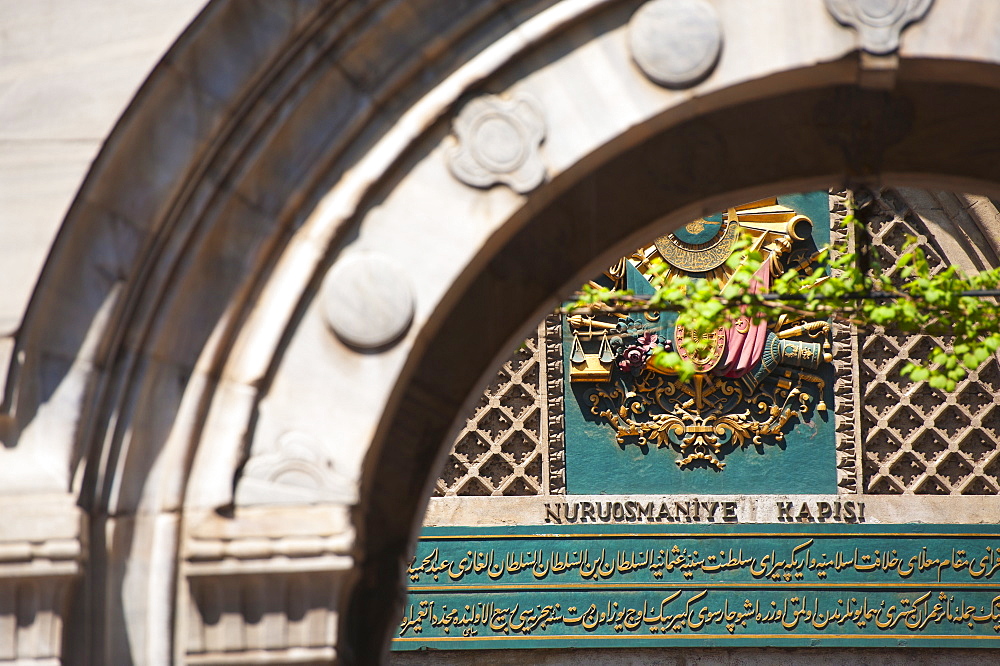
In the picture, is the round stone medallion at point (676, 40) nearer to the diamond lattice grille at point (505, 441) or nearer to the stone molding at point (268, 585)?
the stone molding at point (268, 585)

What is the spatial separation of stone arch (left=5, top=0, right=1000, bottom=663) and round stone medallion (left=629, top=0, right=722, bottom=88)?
43 millimetres

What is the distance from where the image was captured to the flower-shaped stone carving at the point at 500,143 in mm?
3479

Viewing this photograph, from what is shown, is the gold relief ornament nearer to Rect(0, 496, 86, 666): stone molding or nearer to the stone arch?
the stone arch

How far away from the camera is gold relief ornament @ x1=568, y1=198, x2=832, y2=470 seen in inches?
459

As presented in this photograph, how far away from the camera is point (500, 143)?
3.51 m

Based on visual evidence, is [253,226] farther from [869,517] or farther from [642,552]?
[869,517]

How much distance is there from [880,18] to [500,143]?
1.22 metres

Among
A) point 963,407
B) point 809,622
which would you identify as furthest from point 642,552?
point 963,407

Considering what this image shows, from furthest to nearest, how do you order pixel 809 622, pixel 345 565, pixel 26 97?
pixel 809 622 < pixel 26 97 < pixel 345 565

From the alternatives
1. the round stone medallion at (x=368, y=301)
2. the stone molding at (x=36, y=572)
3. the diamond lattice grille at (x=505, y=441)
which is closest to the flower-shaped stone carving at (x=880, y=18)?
the round stone medallion at (x=368, y=301)

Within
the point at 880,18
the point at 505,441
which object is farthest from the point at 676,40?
the point at 505,441

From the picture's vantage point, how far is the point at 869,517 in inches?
444

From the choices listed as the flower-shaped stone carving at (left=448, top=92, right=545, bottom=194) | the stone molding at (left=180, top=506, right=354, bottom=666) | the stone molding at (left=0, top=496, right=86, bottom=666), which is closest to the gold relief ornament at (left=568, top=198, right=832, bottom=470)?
the flower-shaped stone carving at (left=448, top=92, right=545, bottom=194)

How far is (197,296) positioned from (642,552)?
850 cm
